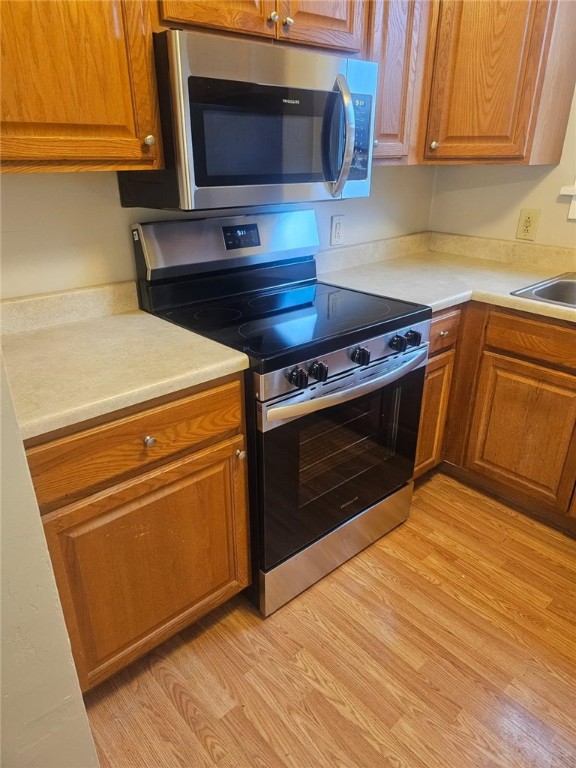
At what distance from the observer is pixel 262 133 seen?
4.60 feet

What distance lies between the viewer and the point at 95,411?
1075 millimetres

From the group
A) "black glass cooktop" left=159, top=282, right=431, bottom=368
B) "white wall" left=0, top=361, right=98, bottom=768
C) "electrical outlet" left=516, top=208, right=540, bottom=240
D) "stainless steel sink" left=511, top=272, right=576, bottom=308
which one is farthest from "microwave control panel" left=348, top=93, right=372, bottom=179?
"white wall" left=0, top=361, right=98, bottom=768

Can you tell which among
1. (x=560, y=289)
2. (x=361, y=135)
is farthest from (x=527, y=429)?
(x=361, y=135)

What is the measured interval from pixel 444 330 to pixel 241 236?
32.9 inches

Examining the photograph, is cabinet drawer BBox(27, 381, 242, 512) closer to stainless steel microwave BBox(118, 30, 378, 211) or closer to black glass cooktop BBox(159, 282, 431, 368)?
black glass cooktop BBox(159, 282, 431, 368)

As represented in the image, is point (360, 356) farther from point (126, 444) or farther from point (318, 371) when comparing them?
point (126, 444)

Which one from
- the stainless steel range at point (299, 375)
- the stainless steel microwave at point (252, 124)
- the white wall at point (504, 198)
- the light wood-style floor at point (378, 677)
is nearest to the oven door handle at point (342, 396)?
the stainless steel range at point (299, 375)

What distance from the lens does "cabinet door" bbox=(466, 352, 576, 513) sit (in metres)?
1.84

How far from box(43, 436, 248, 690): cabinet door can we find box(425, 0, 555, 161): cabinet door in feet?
4.89

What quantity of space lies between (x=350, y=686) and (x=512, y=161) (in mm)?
1896

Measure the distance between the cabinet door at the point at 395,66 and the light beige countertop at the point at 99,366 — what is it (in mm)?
1034

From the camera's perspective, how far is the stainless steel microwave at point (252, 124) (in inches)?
48.6

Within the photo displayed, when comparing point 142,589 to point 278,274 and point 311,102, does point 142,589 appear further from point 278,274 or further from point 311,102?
point 311,102

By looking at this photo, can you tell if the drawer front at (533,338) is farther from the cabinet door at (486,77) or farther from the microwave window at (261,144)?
the microwave window at (261,144)
